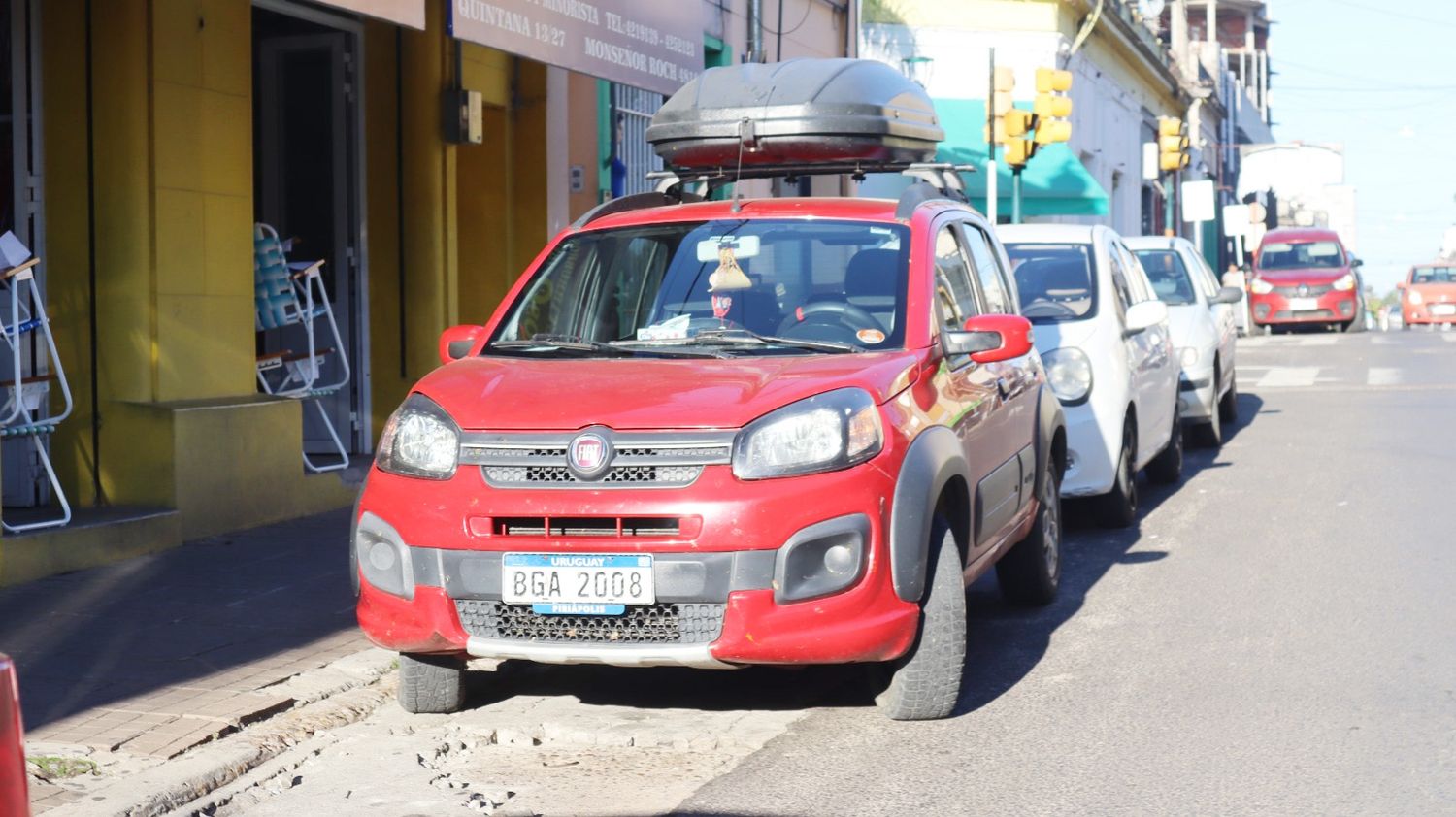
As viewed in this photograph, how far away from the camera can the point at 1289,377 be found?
22.7 meters

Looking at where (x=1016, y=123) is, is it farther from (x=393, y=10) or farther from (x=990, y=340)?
(x=990, y=340)

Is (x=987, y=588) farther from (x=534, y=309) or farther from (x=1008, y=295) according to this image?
(x=534, y=309)

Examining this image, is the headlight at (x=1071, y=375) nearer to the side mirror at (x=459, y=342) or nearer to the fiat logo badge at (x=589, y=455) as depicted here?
the side mirror at (x=459, y=342)

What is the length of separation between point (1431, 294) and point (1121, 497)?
119 feet

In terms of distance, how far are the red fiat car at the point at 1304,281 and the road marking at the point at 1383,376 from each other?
12.3 metres

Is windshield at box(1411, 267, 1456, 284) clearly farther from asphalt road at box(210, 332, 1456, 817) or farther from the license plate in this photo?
the license plate

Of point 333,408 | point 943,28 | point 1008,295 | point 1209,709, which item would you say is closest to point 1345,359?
point 943,28

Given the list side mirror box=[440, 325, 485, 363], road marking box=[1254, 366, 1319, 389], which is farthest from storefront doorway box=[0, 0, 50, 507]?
road marking box=[1254, 366, 1319, 389]

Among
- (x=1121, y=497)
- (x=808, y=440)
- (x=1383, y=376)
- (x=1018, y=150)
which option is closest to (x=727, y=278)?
(x=808, y=440)

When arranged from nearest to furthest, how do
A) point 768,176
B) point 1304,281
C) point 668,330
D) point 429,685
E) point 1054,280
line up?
point 429,685 → point 668,330 → point 768,176 → point 1054,280 → point 1304,281

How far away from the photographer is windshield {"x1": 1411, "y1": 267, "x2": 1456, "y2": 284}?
43.3 m

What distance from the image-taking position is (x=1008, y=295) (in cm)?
795

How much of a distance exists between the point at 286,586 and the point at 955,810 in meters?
4.31

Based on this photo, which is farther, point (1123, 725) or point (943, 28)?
point (943, 28)
